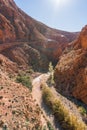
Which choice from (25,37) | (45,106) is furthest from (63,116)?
(25,37)

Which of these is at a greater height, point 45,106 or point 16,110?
point 45,106

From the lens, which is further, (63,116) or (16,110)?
(63,116)

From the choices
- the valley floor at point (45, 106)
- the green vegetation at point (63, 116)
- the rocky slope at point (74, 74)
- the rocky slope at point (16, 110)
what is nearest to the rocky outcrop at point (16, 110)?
the rocky slope at point (16, 110)

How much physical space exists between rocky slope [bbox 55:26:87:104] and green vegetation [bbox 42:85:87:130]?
10865mm

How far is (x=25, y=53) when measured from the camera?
95625mm

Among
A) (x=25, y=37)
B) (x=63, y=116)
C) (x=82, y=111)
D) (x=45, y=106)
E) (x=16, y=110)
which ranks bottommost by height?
(x=16, y=110)

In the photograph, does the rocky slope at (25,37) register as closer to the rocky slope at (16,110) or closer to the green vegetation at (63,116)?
the green vegetation at (63,116)

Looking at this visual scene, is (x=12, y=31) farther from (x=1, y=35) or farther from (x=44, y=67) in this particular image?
(x=44, y=67)

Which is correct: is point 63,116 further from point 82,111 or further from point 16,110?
point 16,110

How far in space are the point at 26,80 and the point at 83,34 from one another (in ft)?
97.3

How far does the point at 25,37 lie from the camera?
4146 inches

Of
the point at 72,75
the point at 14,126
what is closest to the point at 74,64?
the point at 72,75

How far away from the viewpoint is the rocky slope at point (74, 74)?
60312 mm

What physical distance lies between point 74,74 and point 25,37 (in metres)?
45.3
